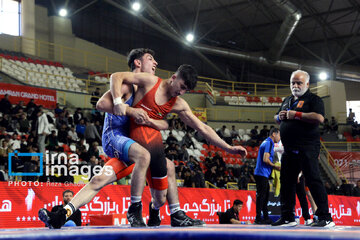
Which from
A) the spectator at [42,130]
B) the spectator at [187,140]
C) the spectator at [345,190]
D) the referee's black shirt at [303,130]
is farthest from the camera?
the spectator at [187,140]

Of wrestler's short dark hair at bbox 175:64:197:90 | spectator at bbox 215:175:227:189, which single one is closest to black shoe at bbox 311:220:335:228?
wrestler's short dark hair at bbox 175:64:197:90

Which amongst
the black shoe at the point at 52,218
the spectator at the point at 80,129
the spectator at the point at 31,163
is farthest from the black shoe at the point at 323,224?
the spectator at the point at 80,129

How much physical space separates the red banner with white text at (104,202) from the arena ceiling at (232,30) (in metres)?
14.2

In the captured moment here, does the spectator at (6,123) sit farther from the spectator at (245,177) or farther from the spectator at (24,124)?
the spectator at (245,177)

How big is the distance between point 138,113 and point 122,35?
26.0 metres

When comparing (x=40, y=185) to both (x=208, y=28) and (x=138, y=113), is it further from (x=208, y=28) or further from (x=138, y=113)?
(x=208, y=28)

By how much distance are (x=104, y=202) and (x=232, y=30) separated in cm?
2321

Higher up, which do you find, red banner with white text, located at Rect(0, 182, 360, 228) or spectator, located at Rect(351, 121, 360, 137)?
spectator, located at Rect(351, 121, 360, 137)

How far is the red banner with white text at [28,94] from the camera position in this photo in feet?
53.5

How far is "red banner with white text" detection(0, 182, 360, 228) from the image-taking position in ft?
25.6

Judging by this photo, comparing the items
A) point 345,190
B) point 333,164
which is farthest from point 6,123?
point 333,164

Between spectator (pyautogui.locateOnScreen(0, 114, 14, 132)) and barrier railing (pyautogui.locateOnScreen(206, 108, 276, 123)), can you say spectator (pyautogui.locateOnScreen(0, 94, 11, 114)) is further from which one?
barrier railing (pyautogui.locateOnScreen(206, 108, 276, 123))

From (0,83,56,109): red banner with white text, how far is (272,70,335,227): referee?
12984 millimetres

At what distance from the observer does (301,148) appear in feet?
16.4
